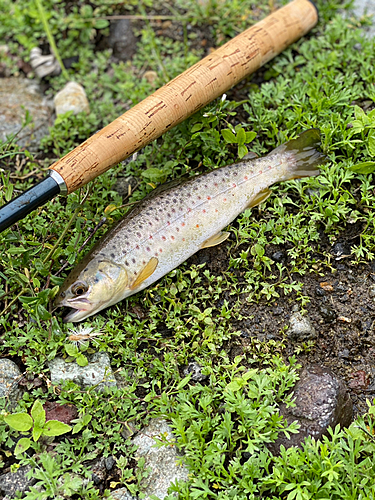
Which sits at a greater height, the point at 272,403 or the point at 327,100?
the point at 327,100

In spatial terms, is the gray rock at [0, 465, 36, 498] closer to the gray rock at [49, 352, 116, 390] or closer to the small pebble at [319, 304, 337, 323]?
the gray rock at [49, 352, 116, 390]

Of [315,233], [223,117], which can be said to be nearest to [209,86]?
[223,117]

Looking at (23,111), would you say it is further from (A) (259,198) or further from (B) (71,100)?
(A) (259,198)

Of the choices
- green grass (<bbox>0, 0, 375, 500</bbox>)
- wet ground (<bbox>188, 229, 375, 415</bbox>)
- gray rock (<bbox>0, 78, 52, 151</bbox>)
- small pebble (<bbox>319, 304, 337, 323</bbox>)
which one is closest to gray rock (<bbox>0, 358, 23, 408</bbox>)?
green grass (<bbox>0, 0, 375, 500</bbox>)

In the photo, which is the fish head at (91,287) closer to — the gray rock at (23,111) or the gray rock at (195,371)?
the gray rock at (195,371)

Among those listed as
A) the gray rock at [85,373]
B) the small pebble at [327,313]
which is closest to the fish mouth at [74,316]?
the gray rock at [85,373]

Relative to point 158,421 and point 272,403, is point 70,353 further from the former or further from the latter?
point 272,403
